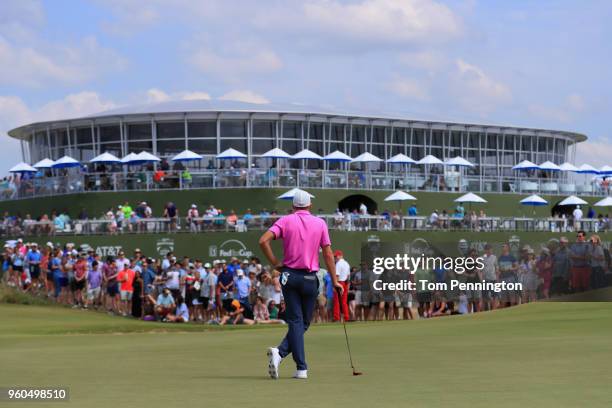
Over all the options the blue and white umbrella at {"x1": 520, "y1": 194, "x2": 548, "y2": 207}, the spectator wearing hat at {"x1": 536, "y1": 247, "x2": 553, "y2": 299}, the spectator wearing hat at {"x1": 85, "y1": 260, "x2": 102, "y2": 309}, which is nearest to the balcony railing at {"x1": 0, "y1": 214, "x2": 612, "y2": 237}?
the blue and white umbrella at {"x1": 520, "y1": 194, "x2": 548, "y2": 207}

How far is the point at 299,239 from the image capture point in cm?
1153

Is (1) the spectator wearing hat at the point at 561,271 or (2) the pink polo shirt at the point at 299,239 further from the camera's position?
(1) the spectator wearing hat at the point at 561,271

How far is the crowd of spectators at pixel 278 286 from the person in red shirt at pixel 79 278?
3 centimetres

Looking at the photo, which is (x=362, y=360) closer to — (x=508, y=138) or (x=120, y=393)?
(x=120, y=393)

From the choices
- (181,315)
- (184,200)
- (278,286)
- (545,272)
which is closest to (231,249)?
(184,200)

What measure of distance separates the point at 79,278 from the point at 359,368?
78.7 feet

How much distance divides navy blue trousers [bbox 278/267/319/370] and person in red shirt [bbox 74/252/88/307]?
24.2 m

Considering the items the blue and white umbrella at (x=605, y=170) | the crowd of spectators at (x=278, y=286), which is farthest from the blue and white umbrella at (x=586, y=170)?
the crowd of spectators at (x=278, y=286)

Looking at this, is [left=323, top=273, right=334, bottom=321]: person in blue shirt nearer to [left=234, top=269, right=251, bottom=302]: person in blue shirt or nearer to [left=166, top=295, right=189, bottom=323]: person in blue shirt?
[left=234, top=269, right=251, bottom=302]: person in blue shirt

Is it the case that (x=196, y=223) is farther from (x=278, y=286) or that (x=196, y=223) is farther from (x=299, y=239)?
(x=299, y=239)

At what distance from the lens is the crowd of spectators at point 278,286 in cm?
2764

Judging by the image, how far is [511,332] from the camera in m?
18.5

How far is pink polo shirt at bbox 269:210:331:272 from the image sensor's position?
37.7 ft

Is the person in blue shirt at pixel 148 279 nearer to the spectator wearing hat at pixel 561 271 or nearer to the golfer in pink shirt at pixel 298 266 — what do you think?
the spectator wearing hat at pixel 561 271
